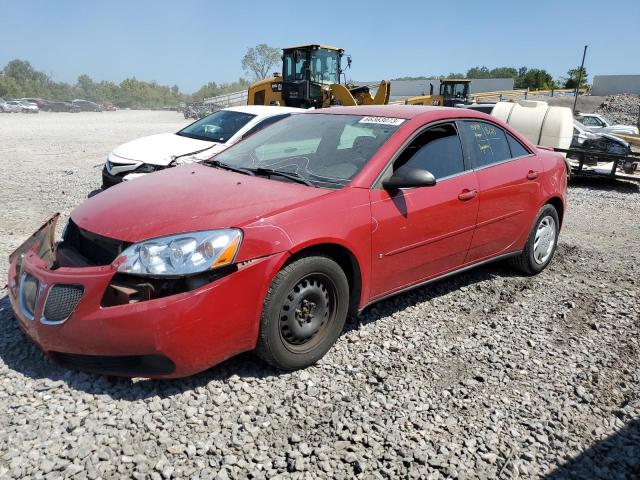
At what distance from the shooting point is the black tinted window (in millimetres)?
4625

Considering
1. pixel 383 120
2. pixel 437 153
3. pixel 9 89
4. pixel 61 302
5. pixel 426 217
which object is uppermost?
pixel 9 89

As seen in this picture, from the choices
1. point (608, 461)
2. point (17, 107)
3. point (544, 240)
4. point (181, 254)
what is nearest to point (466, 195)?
point (544, 240)

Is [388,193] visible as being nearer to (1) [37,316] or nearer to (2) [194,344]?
(2) [194,344]

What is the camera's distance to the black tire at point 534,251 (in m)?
4.82

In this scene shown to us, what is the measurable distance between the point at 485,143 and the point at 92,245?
3.20 m

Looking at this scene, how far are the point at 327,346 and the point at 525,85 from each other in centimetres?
6906

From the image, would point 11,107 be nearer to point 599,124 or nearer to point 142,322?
point 599,124

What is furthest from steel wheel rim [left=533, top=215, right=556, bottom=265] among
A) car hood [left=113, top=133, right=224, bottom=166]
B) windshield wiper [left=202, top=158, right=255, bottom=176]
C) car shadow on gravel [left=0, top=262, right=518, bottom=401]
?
car hood [left=113, top=133, right=224, bottom=166]

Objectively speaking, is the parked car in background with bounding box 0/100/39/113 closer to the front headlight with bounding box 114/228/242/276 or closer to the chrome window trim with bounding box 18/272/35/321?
the chrome window trim with bounding box 18/272/35/321

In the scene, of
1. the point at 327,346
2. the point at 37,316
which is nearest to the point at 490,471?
the point at 327,346

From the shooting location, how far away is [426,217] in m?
3.65

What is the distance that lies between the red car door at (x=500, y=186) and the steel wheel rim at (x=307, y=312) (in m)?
1.56

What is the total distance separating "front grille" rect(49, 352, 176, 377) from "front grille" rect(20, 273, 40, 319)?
0.36 metres

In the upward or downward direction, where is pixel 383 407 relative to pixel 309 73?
downward
